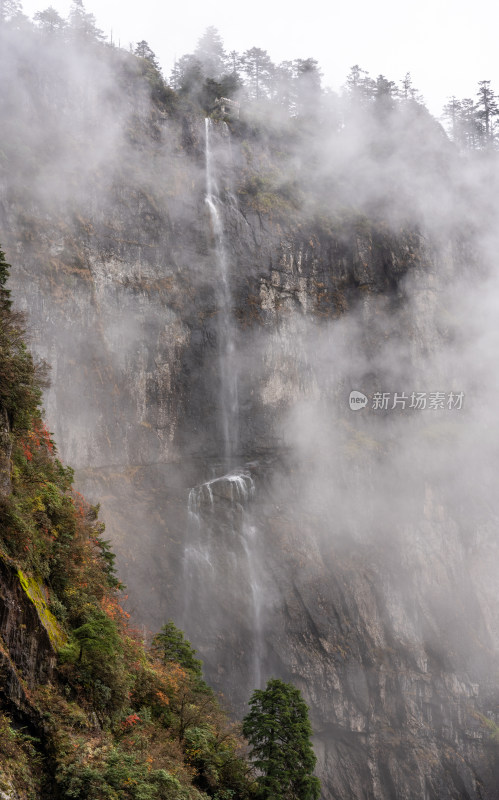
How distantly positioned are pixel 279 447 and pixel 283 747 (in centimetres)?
1986

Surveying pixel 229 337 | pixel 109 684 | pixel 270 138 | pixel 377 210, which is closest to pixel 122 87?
pixel 270 138

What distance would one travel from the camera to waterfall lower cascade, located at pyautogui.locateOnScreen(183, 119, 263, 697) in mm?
27469

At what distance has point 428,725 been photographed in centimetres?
2908

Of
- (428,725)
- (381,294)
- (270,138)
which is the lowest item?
(428,725)

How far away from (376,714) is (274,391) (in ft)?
57.4

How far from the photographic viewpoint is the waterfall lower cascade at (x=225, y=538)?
27.5 meters

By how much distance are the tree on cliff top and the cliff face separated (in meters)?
12.6

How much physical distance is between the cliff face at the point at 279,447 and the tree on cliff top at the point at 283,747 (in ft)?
41.2

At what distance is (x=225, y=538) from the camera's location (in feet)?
95.9

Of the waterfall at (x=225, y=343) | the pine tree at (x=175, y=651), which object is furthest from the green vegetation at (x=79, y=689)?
the waterfall at (x=225, y=343)

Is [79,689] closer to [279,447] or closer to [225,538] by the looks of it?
[225,538]

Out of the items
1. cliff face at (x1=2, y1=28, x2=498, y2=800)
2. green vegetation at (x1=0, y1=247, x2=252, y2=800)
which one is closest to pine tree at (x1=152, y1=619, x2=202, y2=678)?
green vegetation at (x1=0, y1=247, x2=252, y2=800)

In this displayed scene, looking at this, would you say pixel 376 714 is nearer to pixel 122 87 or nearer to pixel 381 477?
pixel 381 477

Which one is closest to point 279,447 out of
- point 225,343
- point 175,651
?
point 225,343
